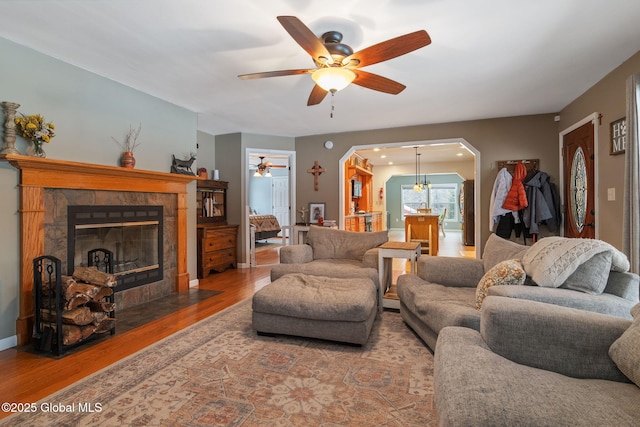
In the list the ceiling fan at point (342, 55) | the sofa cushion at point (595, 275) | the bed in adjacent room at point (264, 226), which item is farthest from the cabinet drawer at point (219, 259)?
the sofa cushion at point (595, 275)

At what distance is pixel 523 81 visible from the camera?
132 inches

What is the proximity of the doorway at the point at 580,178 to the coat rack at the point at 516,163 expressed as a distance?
0.98 ft

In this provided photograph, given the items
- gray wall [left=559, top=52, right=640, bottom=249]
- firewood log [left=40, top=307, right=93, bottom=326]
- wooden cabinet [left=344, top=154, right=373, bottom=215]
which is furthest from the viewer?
wooden cabinet [left=344, top=154, right=373, bottom=215]

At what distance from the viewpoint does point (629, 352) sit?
1128 mm

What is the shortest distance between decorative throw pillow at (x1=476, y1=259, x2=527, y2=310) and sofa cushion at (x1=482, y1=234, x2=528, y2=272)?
0.39m

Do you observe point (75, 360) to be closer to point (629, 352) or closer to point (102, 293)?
point (102, 293)

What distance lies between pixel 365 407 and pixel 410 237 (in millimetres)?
5323

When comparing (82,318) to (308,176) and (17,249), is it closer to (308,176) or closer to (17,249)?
(17,249)

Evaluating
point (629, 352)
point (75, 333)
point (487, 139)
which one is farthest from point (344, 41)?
point (487, 139)

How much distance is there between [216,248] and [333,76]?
12.1 feet

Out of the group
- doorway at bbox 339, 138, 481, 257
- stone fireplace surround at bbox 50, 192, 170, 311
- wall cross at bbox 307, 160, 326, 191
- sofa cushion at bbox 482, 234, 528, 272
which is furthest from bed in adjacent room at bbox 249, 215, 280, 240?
sofa cushion at bbox 482, 234, 528, 272

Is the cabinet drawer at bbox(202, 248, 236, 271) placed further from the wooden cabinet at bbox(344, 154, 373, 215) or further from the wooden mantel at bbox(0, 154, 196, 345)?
the wooden cabinet at bbox(344, 154, 373, 215)

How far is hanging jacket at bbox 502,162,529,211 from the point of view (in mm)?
4426

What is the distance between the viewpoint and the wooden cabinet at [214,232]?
16.1 feet
